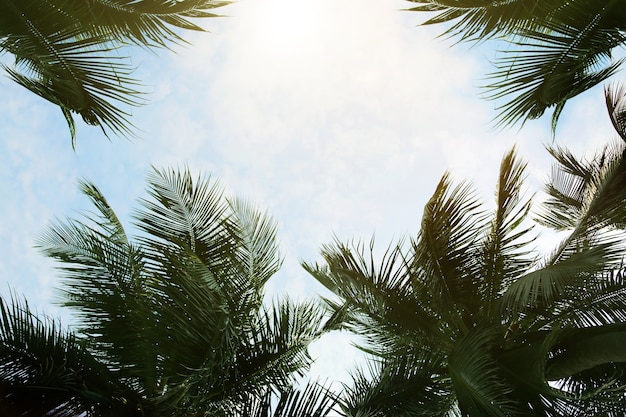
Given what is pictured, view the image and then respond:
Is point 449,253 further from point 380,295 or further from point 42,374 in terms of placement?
point 42,374

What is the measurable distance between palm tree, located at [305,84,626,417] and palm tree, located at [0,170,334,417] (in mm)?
739

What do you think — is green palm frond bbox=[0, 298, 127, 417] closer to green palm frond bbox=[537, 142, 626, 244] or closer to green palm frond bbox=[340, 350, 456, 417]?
green palm frond bbox=[340, 350, 456, 417]

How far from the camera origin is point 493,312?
6.12m

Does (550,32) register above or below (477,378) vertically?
above

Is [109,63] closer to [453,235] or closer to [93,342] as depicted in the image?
[93,342]

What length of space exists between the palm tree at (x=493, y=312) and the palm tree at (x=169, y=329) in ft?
2.42

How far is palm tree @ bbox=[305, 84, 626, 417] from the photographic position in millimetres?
5402

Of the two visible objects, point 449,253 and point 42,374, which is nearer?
point 42,374

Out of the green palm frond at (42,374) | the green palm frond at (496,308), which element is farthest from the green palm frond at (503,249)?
the green palm frond at (42,374)

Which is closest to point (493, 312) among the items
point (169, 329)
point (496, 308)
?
point (496, 308)

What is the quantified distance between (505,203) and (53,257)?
521 cm

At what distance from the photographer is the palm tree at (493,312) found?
5.40 m

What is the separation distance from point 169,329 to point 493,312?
10.2 feet

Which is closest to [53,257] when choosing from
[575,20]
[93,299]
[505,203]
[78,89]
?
[93,299]
